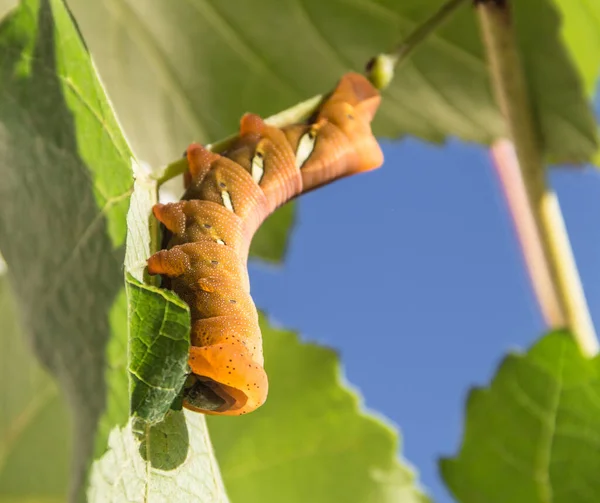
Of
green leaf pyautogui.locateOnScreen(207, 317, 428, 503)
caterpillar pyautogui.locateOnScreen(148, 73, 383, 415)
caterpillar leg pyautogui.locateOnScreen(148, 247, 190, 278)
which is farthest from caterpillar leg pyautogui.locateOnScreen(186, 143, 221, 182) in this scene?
green leaf pyautogui.locateOnScreen(207, 317, 428, 503)

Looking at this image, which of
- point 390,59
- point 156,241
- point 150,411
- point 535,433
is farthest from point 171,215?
point 535,433

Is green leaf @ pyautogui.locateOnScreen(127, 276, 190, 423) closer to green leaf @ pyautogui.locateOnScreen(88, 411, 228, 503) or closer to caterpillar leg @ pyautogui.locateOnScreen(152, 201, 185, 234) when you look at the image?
green leaf @ pyautogui.locateOnScreen(88, 411, 228, 503)

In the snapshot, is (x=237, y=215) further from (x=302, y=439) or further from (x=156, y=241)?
(x=302, y=439)

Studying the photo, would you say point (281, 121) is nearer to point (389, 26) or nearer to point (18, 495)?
point (389, 26)

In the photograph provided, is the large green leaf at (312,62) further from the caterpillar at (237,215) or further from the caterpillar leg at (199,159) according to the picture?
the caterpillar leg at (199,159)

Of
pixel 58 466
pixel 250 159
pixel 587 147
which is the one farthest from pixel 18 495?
pixel 587 147

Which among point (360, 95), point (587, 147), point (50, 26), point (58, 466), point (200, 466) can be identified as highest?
point (587, 147)
